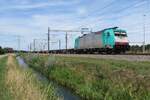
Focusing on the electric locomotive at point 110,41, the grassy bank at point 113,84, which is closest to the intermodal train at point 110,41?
the electric locomotive at point 110,41

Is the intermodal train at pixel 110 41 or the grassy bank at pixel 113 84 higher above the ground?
the intermodal train at pixel 110 41

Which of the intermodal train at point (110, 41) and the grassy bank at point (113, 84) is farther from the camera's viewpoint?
the intermodal train at point (110, 41)

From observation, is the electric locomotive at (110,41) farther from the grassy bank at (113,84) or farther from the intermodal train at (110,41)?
the grassy bank at (113,84)

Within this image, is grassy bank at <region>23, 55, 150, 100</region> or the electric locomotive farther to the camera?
the electric locomotive

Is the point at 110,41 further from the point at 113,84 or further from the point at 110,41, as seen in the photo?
the point at 113,84

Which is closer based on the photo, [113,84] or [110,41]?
[113,84]

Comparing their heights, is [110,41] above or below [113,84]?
above

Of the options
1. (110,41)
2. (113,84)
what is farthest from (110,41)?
(113,84)

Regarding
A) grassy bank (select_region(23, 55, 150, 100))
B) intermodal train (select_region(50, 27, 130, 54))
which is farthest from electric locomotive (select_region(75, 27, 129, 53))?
grassy bank (select_region(23, 55, 150, 100))

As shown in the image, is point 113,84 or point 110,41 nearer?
point 113,84

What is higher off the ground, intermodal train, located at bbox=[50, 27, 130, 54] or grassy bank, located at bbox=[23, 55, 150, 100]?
intermodal train, located at bbox=[50, 27, 130, 54]

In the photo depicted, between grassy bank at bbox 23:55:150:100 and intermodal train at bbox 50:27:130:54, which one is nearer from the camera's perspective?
grassy bank at bbox 23:55:150:100

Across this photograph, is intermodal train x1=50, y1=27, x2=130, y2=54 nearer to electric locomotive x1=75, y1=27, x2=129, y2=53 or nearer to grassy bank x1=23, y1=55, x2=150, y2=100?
electric locomotive x1=75, y1=27, x2=129, y2=53

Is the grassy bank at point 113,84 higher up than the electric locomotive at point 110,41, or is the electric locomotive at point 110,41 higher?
the electric locomotive at point 110,41
